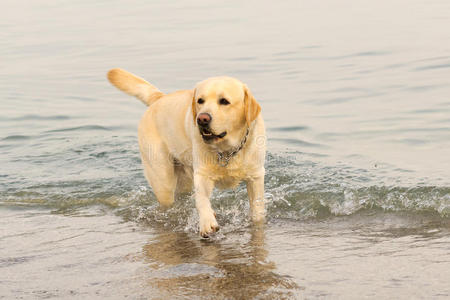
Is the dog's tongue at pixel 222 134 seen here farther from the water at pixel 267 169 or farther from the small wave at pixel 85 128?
the small wave at pixel 85 128

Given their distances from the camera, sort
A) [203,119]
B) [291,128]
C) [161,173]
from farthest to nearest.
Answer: [291,128], [161,173], [203,119]

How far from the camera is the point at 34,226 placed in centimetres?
610

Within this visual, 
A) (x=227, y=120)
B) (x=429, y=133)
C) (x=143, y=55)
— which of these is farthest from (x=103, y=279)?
(x=143, y=55)

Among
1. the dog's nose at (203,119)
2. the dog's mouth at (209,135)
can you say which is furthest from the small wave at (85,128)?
the dog's nose at (203,119)

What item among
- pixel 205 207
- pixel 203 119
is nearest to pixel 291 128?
pixel 205 207

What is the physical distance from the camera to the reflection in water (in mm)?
4102

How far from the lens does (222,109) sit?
5.15 meters

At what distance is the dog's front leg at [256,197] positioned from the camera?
5.73 meters

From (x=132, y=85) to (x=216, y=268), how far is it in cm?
274

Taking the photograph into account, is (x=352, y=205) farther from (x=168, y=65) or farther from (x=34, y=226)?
(x=168, y=65)

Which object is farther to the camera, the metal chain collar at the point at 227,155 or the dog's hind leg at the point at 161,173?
the dog's hind leg at the point at 161,173

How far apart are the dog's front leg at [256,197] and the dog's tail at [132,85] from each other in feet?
5.13

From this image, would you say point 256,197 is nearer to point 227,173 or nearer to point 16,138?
point 227,173

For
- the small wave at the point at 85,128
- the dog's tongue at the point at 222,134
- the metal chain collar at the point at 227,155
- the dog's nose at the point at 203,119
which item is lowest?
the small wave at the point at 85,128
